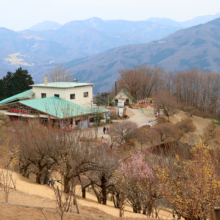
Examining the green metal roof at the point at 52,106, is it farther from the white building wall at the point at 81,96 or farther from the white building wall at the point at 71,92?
the white building wall at the point at 81,96

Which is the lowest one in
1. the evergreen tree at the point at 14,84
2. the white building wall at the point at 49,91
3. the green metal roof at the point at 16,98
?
the green metal roof at the point at 16,98

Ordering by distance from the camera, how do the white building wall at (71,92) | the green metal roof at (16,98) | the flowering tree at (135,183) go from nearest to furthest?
the flowering tree at (135,183), the white building wall at (71,92), the green metal roof at (16,98)

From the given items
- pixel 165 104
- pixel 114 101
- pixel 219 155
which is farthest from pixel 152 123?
pixel 219 155

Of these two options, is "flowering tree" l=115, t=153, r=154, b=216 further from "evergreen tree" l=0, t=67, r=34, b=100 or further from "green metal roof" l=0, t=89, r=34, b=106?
"evergreen tree" l=0, t=67, r=34, b=100

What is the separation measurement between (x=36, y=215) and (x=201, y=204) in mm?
5863

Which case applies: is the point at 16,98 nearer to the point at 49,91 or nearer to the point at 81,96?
the point at 49,91

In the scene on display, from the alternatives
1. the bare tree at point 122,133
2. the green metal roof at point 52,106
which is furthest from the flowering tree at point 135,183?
the green metal roof at point 52,106

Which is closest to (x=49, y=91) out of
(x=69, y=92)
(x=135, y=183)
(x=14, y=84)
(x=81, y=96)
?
(x=69, y=92)

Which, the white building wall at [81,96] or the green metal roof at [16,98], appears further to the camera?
the green metal roof at [16,98]

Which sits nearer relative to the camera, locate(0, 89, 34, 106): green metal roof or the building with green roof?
the building with green roof

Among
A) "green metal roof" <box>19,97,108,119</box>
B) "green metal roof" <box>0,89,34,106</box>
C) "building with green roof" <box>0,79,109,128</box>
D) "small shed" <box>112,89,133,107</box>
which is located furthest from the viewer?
"small shed" <box>112,89,133,107</box>

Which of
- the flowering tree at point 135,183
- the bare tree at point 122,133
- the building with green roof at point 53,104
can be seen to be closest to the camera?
the flowering tree at point 135,183

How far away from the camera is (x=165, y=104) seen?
5512 cm

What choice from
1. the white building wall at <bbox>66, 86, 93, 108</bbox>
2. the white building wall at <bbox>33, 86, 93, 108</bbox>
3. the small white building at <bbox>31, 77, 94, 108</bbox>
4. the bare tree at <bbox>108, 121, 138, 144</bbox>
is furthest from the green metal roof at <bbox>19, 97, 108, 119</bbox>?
the bare tree at <bbox>108, 121, 138, 144</bbox>
